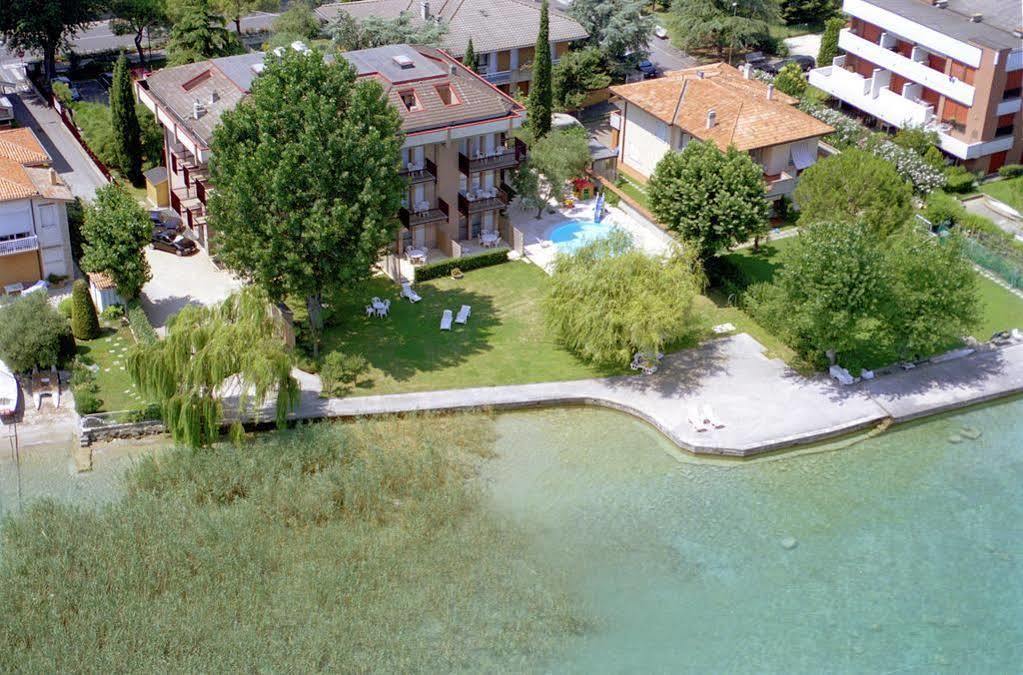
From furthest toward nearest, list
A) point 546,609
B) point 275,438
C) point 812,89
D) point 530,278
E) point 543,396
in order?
1. point 812,89
2. point 530,278
3. point 543,396
4. point 275,438
5. point 546,609

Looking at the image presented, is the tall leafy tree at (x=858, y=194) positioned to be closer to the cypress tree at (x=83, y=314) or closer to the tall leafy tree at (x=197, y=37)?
the cypress tree at (x=83, y=314)

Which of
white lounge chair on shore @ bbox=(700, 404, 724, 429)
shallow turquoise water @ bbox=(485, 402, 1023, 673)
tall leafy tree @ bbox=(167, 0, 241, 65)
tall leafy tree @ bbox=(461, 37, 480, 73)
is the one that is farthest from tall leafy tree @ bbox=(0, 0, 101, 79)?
white lounge chair on shore @ bbox=(700, 404, 724, 429)

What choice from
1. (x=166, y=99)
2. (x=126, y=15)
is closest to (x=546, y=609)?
(x=166, y=99)

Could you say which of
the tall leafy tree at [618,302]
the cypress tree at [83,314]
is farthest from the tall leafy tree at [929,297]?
the cypress tree at [83,314]

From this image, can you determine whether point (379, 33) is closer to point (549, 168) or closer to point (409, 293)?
point (549, 168)

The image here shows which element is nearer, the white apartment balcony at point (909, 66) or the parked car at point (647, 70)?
the white apartment balcony at point (909, 66)

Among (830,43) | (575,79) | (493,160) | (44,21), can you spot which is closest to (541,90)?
(575,79)

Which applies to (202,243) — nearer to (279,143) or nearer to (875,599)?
(279,143)
